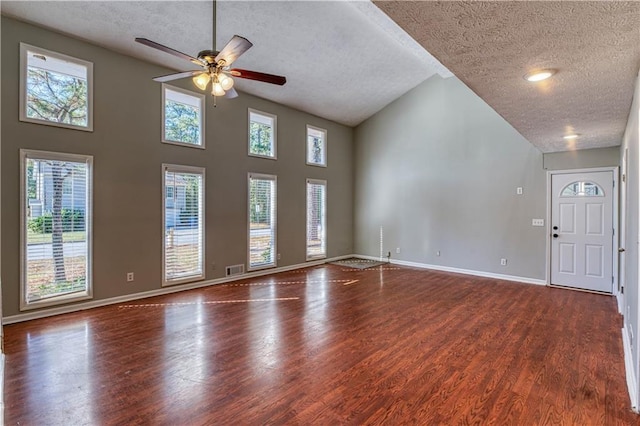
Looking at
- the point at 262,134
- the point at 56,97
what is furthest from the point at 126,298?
the point at 262,134

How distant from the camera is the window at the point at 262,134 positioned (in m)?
6.73

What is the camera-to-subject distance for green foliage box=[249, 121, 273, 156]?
6.74 metres

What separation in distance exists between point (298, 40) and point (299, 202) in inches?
133

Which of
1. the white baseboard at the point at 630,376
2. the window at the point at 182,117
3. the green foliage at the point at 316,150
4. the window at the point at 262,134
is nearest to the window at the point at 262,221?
the window at the point at 262,134

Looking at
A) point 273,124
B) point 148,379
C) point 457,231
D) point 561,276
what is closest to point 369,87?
point 273,124

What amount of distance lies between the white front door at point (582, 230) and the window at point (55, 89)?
7.52 m

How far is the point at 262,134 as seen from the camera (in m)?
6.95

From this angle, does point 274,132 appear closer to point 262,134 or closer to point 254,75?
point 262,134

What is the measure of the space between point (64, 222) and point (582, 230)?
784 centimetres

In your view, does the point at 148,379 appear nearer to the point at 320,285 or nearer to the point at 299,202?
the point at 320,285

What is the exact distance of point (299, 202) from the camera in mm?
7652

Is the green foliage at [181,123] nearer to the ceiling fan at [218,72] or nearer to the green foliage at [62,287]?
the ceiling fan at [218,72]

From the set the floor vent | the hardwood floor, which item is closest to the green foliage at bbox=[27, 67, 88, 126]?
the hardwood floor

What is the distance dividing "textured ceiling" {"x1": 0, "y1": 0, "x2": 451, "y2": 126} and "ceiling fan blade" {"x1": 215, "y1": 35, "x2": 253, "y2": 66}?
64.0 inches
